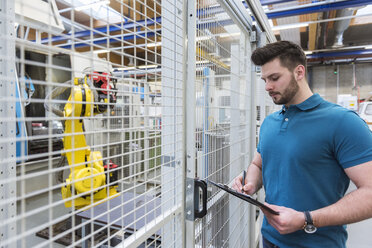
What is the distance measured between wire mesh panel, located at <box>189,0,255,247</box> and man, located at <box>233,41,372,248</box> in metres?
0.18

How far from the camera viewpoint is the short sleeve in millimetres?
850

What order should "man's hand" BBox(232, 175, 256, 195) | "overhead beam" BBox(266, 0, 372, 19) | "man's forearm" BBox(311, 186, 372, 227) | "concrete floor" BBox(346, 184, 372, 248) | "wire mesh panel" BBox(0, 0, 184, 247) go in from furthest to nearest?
"overhead beam" BBox(266, 0, 372, 19) < "concrete floor" BBox(346, 184, 372, 248) < "man's hand" BBox(232, 175, 256, 195) < "man's forearm" BBox(311, 186, 372, 227) < "wire mesh panel" BBox(0, 0, 184, 247)

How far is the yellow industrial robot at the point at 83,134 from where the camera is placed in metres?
0.46

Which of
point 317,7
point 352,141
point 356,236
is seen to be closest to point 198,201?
point 352,141

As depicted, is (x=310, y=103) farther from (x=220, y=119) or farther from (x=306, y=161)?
(x=220, y=119)

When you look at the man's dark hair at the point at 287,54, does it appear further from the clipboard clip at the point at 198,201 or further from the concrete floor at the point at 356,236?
the concrete floor at the point at 356,236

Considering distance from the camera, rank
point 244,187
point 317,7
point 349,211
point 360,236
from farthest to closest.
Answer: point 317,7, point 360,236, point 244,187, point 349,211

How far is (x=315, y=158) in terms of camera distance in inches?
37.8

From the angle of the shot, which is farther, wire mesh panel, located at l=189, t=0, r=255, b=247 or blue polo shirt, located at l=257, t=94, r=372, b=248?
wire mesh panel, located at l=189, t=0, r=255, b=247

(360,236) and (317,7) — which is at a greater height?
(317,7)

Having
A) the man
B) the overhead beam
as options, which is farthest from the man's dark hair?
the overhead beam

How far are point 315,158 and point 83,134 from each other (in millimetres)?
905

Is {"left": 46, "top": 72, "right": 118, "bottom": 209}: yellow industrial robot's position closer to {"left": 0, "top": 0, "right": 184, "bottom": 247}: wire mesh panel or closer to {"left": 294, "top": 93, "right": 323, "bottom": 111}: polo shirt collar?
{"left": 0, "top": 0, "right": 184, "bottom": 247}: wire mesh panel

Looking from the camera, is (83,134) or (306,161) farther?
(306,161)
